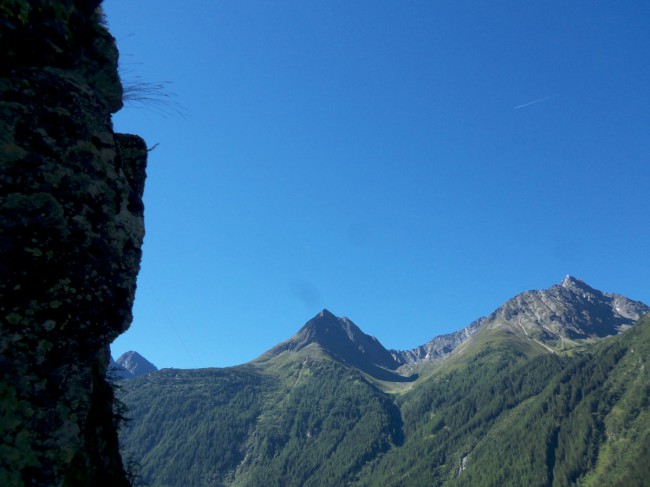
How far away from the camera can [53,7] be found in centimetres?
818

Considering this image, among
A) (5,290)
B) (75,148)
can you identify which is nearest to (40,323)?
(5,290)

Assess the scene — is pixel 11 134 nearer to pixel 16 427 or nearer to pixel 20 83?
pixel 20 83

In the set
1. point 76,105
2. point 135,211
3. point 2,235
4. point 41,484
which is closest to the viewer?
point 41,484

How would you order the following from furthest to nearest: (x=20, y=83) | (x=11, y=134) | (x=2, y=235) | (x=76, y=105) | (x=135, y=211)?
(x=135, y=211) < (x=76, y=105) < (x=20, y=83) < (x=11, y=134) < (x=2, y=235)

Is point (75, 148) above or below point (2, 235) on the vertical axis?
above

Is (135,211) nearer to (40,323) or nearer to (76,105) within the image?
(76,105)

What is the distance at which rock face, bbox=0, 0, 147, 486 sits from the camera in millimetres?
5379

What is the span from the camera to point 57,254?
20.2 ft

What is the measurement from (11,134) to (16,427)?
3660 millimetres

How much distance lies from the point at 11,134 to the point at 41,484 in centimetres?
431

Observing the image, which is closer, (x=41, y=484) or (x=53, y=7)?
(x=41, y=484)

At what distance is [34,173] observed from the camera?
6.19 metres

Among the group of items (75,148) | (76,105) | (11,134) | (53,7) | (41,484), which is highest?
(53,7)

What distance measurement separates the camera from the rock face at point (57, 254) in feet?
17.6
